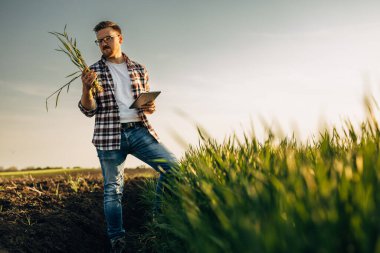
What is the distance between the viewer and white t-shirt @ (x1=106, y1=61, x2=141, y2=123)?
3.70 m

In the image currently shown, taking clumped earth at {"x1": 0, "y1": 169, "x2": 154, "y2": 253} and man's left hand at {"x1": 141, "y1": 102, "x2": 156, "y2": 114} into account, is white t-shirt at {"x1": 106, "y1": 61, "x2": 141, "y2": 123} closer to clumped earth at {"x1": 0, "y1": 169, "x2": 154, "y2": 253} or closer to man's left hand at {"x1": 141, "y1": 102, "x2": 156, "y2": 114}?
man's left hand at {"x1": 141, "y1": 102, "x2": 156, "y2": 114}

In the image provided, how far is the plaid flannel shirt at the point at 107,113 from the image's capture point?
3.63 m

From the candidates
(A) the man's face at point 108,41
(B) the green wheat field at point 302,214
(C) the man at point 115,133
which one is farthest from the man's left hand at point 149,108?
(B) the green wheat field at point 302,214

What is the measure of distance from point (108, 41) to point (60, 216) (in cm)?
173

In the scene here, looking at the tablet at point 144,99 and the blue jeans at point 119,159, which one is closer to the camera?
the tablet at point 144,99

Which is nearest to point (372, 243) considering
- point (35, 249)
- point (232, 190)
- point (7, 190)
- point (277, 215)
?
point (277, 215)

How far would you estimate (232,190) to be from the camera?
1916 millimetres

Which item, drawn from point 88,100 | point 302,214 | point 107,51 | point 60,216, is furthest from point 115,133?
point 302,214

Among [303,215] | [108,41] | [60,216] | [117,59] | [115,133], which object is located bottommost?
[60,216]

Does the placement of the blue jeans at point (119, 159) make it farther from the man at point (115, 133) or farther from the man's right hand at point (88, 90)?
the man's right hand at point (88, 90)

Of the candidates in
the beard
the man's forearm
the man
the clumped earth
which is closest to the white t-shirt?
the man

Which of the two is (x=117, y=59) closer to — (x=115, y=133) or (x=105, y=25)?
(x=105, y=25)

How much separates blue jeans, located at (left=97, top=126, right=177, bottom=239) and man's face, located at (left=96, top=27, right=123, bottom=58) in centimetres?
75

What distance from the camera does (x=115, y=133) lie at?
3.63m
